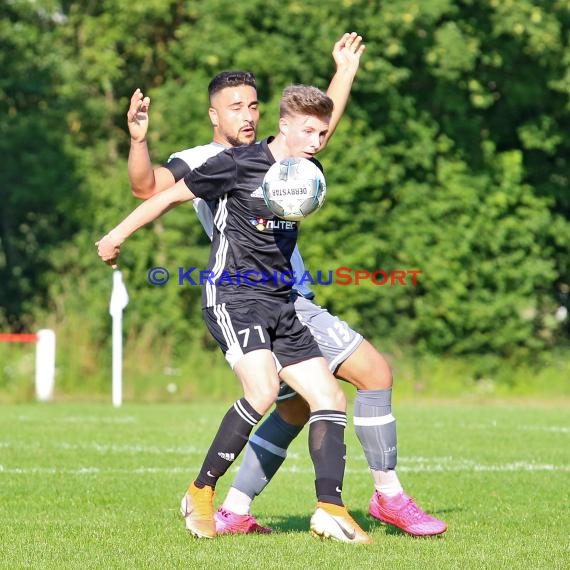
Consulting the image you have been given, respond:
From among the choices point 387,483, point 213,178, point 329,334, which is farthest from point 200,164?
point 387,483

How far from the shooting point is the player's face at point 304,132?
629cm

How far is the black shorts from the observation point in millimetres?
6281

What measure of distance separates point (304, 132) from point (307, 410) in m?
1.50

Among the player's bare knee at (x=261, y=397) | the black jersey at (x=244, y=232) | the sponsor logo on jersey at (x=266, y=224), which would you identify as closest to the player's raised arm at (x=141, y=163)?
the black jersey at (x=244, y=232)

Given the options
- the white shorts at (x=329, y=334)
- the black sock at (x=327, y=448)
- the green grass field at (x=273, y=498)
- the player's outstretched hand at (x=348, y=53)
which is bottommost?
the green grass field at (x=273, y=498)

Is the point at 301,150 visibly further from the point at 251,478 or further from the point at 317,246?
the point at 317,246

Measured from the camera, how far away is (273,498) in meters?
8.24

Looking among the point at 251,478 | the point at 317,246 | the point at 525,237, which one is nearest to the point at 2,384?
the point at 317,246

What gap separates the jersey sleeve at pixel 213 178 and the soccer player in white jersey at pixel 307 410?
0.80 ft

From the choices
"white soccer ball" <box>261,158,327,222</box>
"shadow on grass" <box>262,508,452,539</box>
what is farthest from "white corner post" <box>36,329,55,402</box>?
"white soccer ball" <box>261,158,327,222</box>

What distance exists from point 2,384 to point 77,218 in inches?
191

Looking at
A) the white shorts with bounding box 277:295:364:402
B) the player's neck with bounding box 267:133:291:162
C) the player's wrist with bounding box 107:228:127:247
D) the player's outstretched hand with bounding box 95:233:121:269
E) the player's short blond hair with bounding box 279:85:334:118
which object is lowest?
the white shorts with bounding box 277:295:364:402

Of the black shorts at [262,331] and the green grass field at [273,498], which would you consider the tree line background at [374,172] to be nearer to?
the green grass field at [273,498]

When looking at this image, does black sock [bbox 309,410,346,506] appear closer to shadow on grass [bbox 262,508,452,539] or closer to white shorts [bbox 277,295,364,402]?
white shorts [bbox 277,295,364,402]
